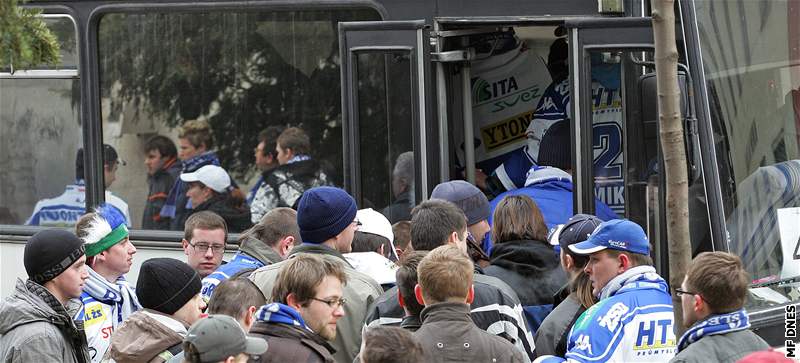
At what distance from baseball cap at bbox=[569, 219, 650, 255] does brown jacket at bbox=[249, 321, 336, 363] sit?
50.5 inches

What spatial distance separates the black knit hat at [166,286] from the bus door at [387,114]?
7.31 ft

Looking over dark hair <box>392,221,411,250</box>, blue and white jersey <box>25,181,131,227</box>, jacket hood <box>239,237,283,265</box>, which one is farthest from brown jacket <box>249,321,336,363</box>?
blue and white jersey <box>25,181,131,227</box>

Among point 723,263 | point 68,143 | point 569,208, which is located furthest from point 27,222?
point 723,263

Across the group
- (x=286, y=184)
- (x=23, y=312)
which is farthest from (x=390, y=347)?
(x=286, y=184)

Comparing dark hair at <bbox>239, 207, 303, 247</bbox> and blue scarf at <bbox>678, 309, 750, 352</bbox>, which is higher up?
dark hair at <bbox>239, 207, 303, 247</bbox>

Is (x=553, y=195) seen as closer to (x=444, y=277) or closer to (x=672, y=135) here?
(x=672, y=135)

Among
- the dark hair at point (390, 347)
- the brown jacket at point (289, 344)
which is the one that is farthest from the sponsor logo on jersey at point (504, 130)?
the dark hair at point (390, 347)

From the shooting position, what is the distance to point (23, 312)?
518 centimetres

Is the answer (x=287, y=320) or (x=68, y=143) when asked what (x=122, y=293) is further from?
(x=68, y=143)

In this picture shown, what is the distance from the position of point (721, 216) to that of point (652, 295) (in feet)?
4.49

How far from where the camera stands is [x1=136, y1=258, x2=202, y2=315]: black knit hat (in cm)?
502

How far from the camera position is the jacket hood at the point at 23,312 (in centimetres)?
517

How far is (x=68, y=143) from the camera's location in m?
8.38

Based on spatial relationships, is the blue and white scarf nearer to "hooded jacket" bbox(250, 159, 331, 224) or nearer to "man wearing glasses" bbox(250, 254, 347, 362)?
"man wearing glasses" bbox(250, 254, 347, 362)
